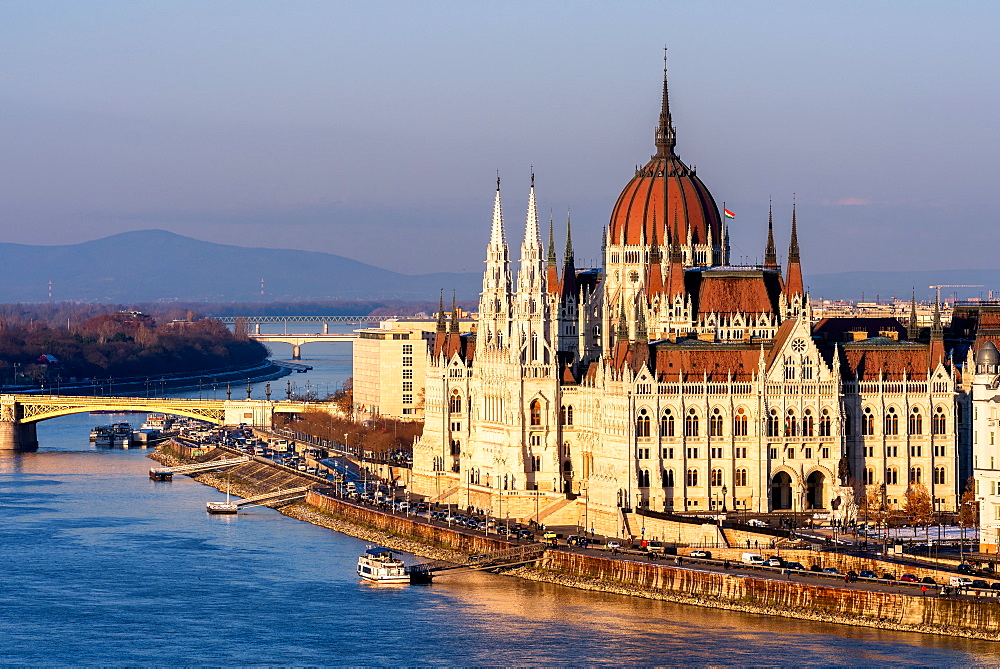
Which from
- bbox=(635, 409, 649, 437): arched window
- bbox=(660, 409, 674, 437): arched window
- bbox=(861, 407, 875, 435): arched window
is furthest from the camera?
bbox=(861, 407, 875, 435): arched window

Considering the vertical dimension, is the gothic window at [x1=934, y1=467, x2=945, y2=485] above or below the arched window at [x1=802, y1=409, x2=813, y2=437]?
below

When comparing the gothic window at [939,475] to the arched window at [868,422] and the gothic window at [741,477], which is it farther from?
the gothic window at [741,477]

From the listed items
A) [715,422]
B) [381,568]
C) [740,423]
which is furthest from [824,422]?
[381,568]

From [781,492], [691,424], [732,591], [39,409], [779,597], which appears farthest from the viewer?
[39,409]

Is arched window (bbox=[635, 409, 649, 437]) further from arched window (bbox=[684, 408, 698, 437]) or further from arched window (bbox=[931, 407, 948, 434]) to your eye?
arched window (bbox=[931, 407, 948, 434])

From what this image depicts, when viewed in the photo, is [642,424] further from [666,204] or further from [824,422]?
[666,204]

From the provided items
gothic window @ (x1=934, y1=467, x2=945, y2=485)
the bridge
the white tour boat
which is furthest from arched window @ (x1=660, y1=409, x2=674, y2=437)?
the bridge
